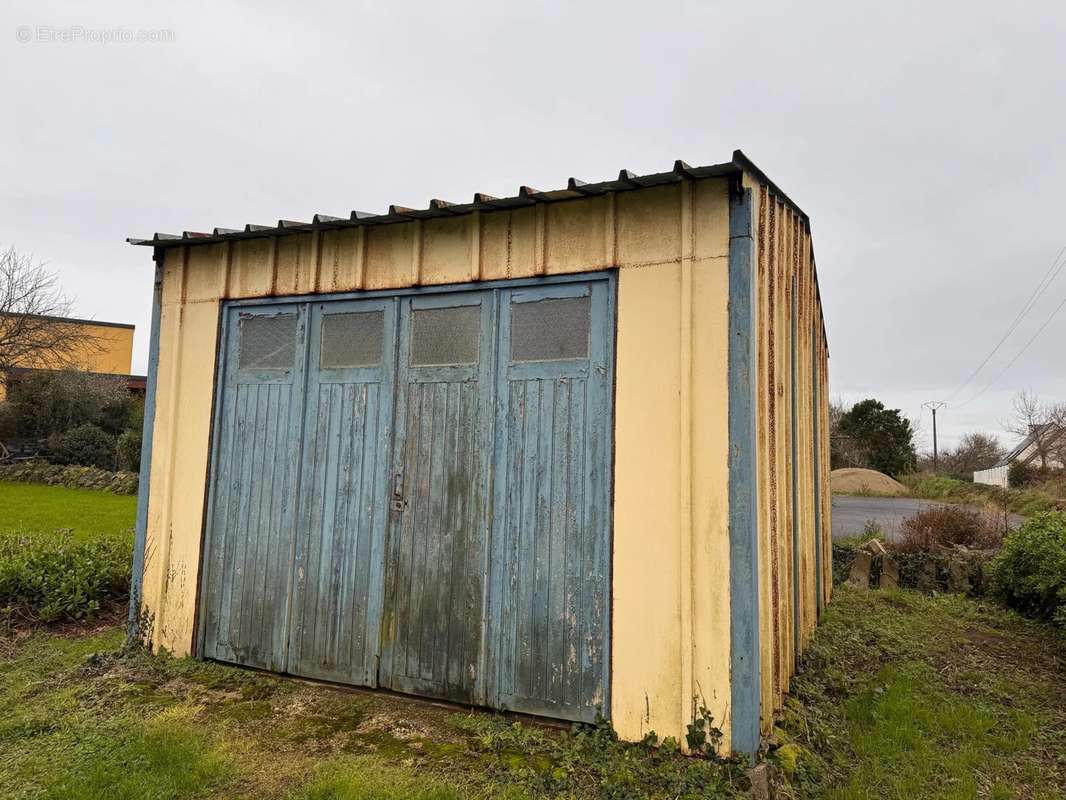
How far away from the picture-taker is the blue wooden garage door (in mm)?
3953

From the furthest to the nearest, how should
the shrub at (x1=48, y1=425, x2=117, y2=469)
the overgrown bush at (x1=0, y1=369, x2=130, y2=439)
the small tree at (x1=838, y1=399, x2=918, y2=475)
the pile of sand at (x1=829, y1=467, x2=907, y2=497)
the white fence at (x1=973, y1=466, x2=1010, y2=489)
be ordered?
the small tree at (x1=838, y1=399, x2=918, y2=475), the white fence at (x1=973, y1=466, x2=1010, y2=489), the pile of sand at (x1=829, y1=467, x2=907, y2=497), the overgrown bush at (x1=0, y1=369, x2=130, y2=439), the shrub at (x1=48, y1=425, x2=117, y2=469)

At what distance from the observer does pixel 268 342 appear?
5.04 meters

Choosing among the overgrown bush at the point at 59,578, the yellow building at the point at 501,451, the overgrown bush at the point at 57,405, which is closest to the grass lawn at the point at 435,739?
the yellow building at the point at 501,451

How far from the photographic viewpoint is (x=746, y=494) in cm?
348

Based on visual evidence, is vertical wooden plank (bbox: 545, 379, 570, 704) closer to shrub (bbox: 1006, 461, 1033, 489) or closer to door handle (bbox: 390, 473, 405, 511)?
door handle (bbox: 390, 473, 405, 511)

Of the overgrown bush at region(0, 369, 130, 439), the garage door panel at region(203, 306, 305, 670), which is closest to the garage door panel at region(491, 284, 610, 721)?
the garage door panel at region(203, 306, 305, 670)

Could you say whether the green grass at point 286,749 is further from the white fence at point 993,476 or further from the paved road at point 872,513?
the white fence at point 993,476

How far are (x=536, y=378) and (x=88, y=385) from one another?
22421 millimetres

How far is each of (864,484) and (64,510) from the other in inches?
978

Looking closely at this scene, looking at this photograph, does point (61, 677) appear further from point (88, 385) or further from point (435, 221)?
point (88, 385)

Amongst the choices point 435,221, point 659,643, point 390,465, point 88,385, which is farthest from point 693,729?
point 88,385

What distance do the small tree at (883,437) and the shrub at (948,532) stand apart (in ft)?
72.7

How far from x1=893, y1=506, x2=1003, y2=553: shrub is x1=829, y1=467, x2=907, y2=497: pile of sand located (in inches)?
615

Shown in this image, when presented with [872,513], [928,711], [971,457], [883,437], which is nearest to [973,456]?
A: [971,457]
